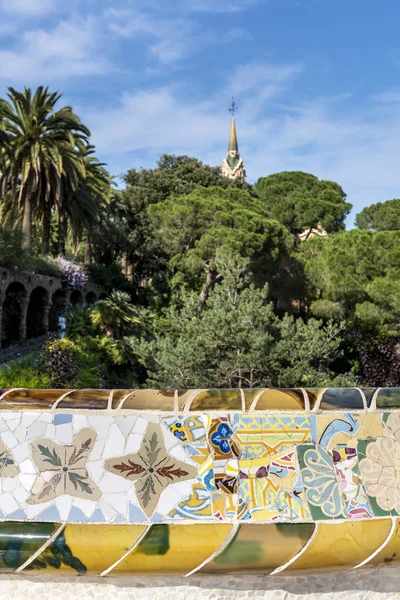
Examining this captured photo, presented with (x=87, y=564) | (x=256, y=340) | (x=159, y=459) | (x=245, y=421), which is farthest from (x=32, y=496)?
(x=256, y=340)

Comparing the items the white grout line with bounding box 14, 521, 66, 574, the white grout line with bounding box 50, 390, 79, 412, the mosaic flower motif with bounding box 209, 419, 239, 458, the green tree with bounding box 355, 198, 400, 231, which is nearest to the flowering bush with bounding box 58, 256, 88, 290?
the white grout line with bounding box 50, 390, 79, 412

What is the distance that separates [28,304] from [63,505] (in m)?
14.6

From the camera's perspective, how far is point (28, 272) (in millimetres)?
15445

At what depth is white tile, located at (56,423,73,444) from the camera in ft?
7.54

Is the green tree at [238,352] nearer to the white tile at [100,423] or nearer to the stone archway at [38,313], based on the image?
the stone archway at [38,313]

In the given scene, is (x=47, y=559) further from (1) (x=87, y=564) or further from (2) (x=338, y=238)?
(2) (x=338, y=238)

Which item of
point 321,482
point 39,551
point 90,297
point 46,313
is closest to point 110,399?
point 39,551

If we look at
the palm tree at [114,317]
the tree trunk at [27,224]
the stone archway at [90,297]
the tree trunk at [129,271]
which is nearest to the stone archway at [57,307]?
the stone archway at [90,297]

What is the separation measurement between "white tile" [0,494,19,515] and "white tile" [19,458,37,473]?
12 cm

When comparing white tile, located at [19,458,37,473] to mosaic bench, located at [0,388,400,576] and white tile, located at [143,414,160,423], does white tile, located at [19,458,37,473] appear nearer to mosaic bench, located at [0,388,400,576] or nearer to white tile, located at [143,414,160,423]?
mosaic bench, located at [0,388,400,576]

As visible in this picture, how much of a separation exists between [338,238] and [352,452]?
1674 centimetres

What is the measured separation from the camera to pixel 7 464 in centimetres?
227

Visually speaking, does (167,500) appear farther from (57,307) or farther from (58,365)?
(57,307)

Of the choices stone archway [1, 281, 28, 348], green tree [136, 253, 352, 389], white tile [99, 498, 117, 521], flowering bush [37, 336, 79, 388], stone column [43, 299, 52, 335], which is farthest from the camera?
stone column [43, 299, 52, 335]
